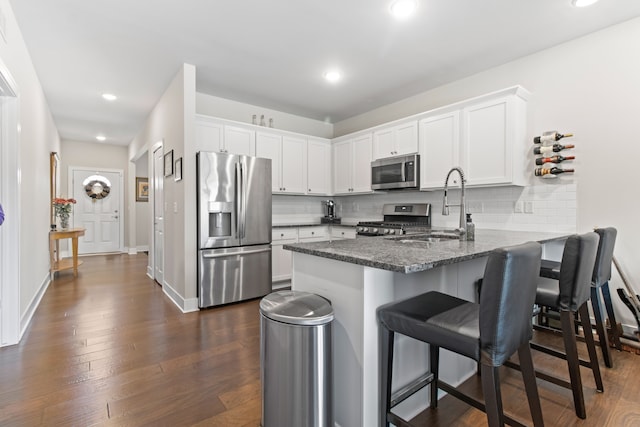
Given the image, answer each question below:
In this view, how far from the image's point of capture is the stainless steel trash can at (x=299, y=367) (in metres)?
1.29

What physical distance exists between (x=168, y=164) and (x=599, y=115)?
15.1 feet

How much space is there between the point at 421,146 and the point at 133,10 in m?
3.12

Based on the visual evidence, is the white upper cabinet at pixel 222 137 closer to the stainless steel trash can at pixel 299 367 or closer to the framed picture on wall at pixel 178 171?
the framed picture on wall at pixel 178 171

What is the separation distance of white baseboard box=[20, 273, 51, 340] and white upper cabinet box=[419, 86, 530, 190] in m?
4.33

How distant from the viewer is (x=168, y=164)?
394 centimetres

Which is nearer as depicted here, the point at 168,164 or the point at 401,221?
the point at 168,164

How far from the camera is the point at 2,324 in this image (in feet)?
8.07

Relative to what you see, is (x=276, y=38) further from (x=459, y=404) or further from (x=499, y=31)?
(x=459, y=404)

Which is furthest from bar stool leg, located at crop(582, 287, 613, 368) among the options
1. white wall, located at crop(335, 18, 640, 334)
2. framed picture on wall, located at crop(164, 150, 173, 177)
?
framed picture on wall, located at crop(164, 150, 173, 177)

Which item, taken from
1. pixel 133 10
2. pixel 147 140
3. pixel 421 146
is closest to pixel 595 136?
pixel 421 146

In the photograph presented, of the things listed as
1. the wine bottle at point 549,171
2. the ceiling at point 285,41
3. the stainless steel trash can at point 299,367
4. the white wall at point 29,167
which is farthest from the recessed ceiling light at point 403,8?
A: the white wall at point 29,167

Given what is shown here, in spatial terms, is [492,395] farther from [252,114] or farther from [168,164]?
[252,114]

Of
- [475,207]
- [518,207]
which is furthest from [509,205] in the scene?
[475,207]

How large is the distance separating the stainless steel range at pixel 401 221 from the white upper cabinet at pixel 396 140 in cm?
73
